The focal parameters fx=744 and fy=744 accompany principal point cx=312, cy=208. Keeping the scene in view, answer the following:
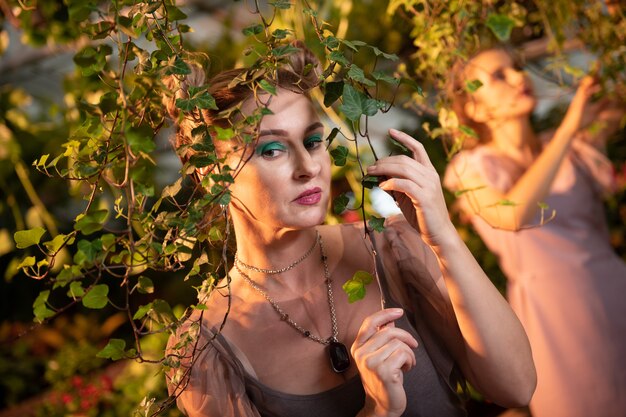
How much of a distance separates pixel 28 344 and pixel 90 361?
4.22ft

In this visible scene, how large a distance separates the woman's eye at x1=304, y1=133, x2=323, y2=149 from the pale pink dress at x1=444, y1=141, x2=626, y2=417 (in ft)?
3.53

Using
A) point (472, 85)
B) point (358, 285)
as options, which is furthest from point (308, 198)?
point (472, 85)

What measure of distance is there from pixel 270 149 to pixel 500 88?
4.42ft

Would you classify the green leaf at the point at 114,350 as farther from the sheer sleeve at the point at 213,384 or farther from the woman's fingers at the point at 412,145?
the woman's fingers at the point at 412,145

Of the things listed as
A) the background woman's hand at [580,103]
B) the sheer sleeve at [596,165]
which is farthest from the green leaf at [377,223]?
the sheer sleeve at [596,165]

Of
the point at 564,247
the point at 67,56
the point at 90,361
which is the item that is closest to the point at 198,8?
the point at 67,56

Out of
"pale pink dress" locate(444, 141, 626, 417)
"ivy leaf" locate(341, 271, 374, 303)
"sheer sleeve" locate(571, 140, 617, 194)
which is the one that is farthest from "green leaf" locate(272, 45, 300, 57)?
"sheer sleeve" locate(571, 140, 617, 194)

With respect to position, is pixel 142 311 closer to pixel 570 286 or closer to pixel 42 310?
pixel 42 310

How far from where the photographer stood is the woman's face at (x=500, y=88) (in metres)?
2.34

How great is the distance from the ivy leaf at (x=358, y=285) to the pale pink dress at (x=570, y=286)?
1.13 meters

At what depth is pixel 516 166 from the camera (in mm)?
2445

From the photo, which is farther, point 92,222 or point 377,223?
point 377,223

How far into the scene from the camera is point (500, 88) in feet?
7.72

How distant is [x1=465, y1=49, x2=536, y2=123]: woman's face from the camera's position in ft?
7.68
